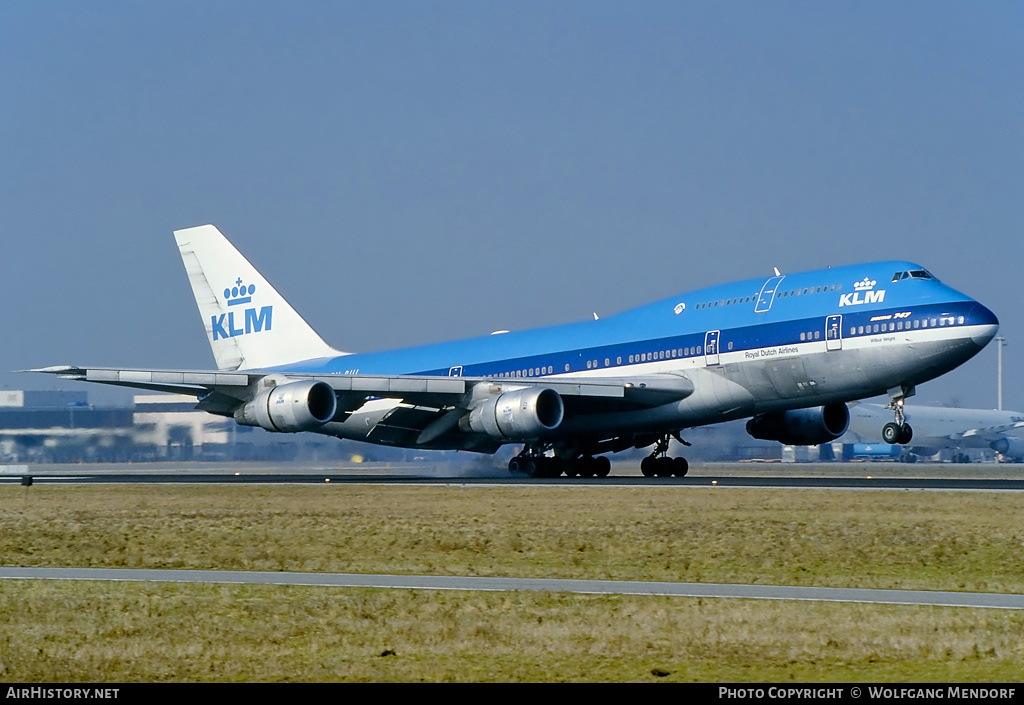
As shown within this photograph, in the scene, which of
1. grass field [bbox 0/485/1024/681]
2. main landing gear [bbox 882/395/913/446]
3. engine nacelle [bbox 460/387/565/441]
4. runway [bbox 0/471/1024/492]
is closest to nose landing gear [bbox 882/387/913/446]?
main landing gear [bbox 882/395/913/446]

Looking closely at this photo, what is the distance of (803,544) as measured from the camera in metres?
20.3

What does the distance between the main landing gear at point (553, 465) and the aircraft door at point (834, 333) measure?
33.7 ft

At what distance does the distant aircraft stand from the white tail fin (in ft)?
169

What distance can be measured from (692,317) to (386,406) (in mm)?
11563

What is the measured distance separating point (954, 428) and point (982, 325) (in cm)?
6567

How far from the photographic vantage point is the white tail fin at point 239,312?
5191cm

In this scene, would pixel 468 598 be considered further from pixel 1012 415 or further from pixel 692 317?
pixel 1012 415

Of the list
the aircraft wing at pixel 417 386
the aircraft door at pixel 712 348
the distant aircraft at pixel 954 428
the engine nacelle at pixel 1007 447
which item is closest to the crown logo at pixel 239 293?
the aircraft wing at pixel 417 386

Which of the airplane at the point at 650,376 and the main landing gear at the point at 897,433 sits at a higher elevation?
the airplane at the point at 650,376

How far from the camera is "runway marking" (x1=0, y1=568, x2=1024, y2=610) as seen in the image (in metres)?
14.1

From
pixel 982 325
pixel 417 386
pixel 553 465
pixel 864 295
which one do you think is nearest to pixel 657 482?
pixel 553 465

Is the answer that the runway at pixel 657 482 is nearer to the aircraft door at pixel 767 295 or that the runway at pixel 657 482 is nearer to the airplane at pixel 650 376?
the airplane at pixel 650 376

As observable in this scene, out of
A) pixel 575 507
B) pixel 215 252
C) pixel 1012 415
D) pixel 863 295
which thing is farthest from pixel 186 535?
pixel 1012 415

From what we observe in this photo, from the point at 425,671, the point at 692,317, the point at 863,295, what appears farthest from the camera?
the point at 692,317
